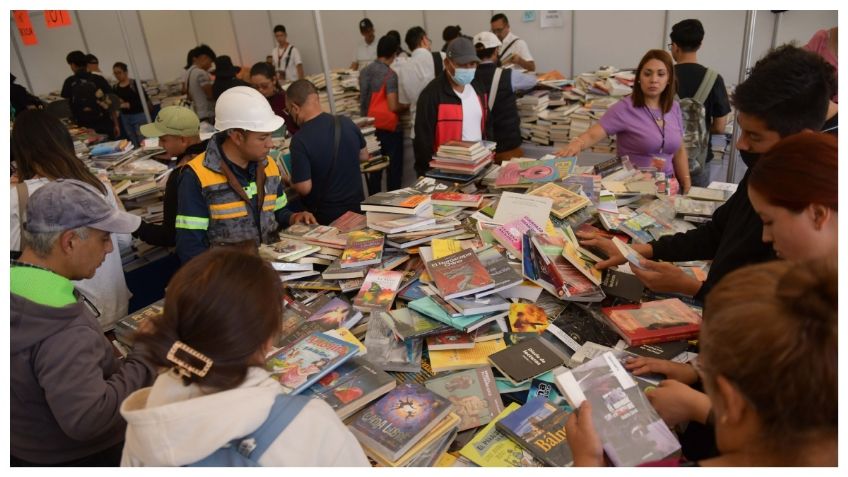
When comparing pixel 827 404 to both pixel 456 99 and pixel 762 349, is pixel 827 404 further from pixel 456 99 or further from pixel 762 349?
pixel 456 99

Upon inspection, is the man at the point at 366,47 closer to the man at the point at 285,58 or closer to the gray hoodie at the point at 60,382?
the man at the point at 285,58

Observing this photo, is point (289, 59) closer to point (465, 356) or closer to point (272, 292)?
point (465, 356)

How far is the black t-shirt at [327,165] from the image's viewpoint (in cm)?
318

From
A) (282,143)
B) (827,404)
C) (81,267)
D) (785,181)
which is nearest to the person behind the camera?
(827,404)

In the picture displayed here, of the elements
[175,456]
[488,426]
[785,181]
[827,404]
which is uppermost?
[785,181]

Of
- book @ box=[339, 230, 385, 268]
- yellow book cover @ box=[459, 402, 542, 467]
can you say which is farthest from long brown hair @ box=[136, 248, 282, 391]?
book @ box=[339, 230, 385, 268]

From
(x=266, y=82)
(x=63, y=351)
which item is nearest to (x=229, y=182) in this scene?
(x=63, y=351)

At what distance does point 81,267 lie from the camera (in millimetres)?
1557

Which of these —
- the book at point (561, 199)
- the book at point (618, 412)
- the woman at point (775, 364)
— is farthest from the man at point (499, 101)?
the woman at point (775, 364)

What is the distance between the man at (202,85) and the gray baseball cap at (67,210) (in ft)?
17.8

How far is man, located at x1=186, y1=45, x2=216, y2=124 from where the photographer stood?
259 inches

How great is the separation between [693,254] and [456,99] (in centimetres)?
202

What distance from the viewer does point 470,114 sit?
3699mm

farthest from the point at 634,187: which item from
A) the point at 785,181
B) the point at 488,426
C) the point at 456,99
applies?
the point at 488,426
